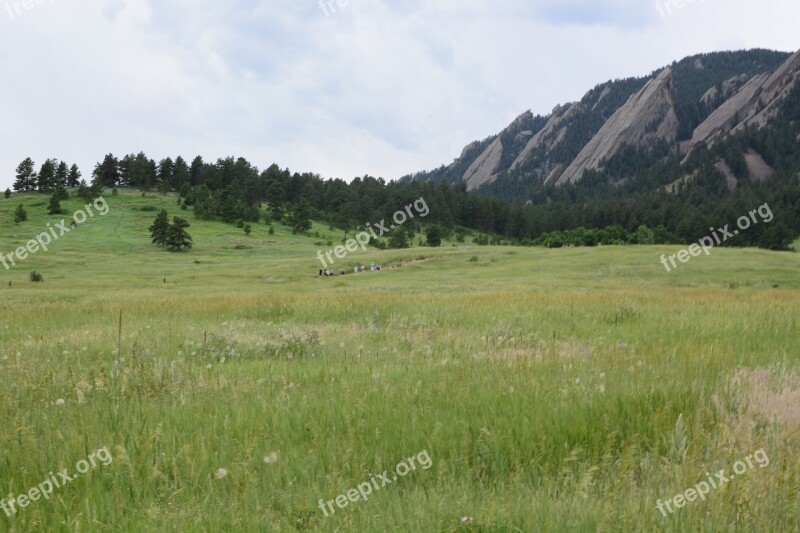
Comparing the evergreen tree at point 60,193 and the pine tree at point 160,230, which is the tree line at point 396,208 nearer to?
the evergreen tree at point 60,193

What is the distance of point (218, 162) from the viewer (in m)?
145

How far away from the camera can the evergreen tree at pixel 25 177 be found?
131 metres

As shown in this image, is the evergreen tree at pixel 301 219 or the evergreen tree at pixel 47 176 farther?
the evergreen tree at pixel 47 176

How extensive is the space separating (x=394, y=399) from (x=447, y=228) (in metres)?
134

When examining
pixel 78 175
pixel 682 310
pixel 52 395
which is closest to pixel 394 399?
pixel 52 395

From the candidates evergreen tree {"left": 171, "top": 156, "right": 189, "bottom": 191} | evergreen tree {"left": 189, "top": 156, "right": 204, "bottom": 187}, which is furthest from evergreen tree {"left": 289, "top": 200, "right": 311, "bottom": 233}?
evergreen tree {"left": 189, "top": 156, "right": 204, "bottom": 187}

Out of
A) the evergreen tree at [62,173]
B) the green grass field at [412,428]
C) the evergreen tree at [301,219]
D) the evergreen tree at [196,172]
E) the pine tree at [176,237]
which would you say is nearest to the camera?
the green grass field at [412,428]

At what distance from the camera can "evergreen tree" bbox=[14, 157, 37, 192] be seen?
430ft

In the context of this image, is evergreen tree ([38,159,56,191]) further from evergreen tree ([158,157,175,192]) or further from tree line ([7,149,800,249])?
evergreen tree ([158,157,175,192])

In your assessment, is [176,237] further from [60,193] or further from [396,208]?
[396,208]

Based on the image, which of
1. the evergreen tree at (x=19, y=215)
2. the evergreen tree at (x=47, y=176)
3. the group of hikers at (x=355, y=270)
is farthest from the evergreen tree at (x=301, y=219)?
the evergreen tree at (x=47, y=176)

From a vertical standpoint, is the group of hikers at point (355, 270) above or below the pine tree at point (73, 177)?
below

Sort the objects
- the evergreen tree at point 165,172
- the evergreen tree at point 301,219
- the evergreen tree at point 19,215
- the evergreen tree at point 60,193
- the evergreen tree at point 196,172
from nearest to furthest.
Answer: the evergreen tree at point 19,215, the evergreen tree at point 60,193, the evergreen tree at point 301,219, the evergreen tree at point 165,172, the evergreen tree at point 196,172

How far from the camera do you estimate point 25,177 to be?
433 ft
